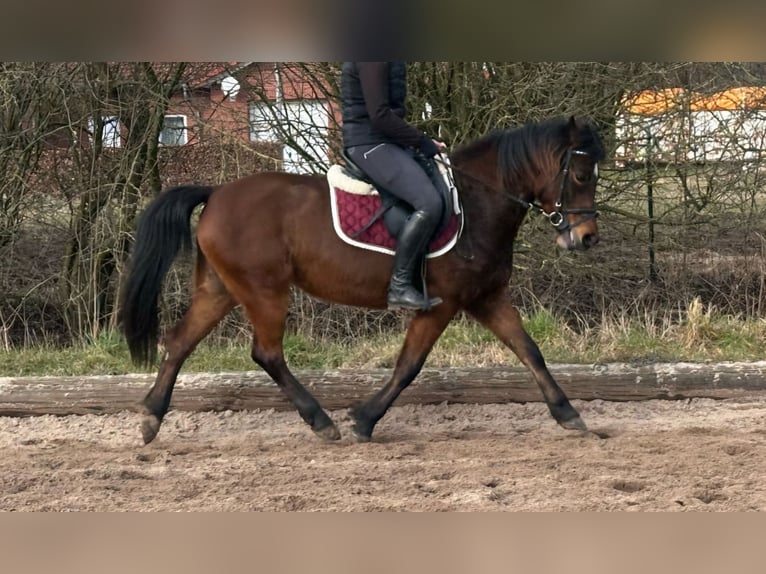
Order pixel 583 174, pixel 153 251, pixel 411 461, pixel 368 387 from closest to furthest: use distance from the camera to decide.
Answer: pixel 411 461
pixel 583 174
pixel 153 251
pixel 368 387

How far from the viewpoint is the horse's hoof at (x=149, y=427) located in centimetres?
534

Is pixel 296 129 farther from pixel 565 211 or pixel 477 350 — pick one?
pixel 565 211

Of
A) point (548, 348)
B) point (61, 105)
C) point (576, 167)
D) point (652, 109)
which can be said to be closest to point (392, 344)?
point (548, 348)

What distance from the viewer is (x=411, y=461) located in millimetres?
4812

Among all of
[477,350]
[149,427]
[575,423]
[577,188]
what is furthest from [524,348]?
[149,427]

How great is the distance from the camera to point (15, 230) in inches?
388

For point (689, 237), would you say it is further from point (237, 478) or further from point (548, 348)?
point (237, 478)

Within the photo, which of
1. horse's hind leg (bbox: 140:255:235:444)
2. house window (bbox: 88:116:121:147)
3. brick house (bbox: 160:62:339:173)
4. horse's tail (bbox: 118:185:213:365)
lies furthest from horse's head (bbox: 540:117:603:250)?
house window (bbox: 88:116:121:147)

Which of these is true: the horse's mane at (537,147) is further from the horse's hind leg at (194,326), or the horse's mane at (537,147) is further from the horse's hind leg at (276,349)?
the horse's hind leg at (194,326)

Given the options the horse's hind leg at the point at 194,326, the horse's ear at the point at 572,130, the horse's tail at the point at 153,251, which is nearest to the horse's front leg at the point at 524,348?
the horse's ear at the point at 572,130

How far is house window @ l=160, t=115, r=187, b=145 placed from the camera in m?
9.84

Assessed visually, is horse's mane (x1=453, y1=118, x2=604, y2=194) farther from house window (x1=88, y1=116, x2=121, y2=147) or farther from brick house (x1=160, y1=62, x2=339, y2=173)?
house window (x1=88, y1=116, x2=121, y2=147)

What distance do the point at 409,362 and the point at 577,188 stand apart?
1.42 metres

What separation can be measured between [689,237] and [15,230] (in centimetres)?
742
